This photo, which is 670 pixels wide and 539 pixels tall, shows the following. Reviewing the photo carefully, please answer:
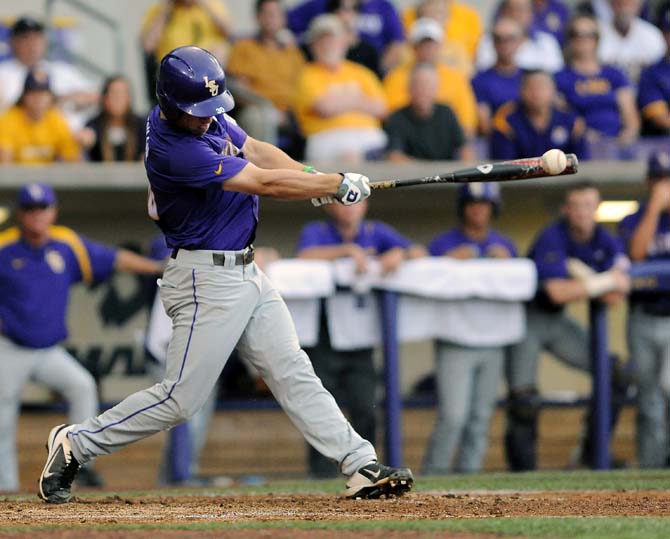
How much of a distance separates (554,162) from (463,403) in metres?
3.19

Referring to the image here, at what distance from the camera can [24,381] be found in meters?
8.27

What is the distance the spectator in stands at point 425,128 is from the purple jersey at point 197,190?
4304mm

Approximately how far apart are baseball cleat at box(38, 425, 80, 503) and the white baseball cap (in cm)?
578

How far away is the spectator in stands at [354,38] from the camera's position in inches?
422

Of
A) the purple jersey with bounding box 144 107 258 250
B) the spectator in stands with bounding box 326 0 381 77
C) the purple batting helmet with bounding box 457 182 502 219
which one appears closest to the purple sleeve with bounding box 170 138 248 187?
the purple jersey with bounding box 144 107 258 250

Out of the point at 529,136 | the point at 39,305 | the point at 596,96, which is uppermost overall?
the point at 596,96

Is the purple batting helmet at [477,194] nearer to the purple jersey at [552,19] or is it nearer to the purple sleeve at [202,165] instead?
the purple jersey at [552,19]

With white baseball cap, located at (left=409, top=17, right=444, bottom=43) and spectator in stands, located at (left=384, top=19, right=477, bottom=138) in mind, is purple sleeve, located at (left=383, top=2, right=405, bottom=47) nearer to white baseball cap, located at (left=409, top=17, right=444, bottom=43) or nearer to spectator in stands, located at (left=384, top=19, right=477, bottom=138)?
white baseball cap, located at (left=409, top=17, right=444, bottom=43)

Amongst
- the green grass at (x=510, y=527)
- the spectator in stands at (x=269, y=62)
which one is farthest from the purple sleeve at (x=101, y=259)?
the green grass at (x=510, y=527)

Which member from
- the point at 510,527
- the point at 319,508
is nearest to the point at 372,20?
the point at 319,508

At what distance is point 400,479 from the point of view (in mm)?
5344

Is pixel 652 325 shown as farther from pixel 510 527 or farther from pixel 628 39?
pixel 510 527

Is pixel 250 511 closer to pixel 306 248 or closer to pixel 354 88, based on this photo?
pixel 306 248

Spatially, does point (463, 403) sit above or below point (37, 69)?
below
